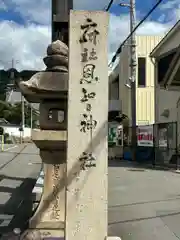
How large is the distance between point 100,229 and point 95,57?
199 centimetres

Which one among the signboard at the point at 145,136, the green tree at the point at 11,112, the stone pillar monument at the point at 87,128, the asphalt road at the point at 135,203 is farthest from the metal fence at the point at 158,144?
the green tree at the point at 11,112

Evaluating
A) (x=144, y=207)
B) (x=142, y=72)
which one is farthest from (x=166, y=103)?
(x=144, y=207)

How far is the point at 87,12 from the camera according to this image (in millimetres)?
4875

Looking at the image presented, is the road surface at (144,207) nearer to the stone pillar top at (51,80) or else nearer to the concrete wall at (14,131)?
the stone pillar top at (51,80)

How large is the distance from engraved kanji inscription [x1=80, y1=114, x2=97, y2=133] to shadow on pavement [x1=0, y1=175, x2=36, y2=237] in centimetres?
334

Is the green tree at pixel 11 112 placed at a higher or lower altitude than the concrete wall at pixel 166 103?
higher

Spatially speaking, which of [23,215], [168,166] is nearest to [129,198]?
[23,215]

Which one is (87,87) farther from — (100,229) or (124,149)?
(124,149)

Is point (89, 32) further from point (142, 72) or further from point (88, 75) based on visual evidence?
point (142, 72)

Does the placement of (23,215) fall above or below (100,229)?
below

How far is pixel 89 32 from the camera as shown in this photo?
4852 millimetres

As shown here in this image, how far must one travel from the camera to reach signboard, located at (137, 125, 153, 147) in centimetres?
2194

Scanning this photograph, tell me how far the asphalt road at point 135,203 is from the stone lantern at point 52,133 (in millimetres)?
1052

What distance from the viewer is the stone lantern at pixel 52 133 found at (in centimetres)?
651
